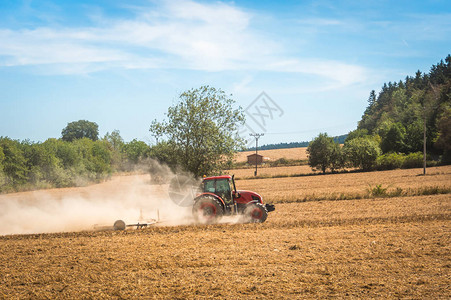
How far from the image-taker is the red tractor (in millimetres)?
16047

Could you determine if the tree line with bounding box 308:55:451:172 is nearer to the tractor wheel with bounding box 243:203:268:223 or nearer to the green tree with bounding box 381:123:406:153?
the green tree with bounding box 381:123:406:153

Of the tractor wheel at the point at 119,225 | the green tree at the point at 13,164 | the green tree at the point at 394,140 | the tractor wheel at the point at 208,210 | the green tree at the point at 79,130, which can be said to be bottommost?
the tractor wheel at the point at 119,225

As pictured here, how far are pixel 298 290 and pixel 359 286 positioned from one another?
1.41 metres

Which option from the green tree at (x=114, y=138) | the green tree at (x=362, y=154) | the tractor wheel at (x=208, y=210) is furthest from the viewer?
the green tree at (x=114, y=138)

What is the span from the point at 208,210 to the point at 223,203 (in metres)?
0.73

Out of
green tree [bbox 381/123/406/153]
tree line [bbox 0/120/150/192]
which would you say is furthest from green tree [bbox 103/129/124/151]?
green tree [bbox 381/123/406/153]

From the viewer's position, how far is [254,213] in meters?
16.5

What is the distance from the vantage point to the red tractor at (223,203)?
16.0 m

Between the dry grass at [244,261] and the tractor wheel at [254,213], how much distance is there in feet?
1.56

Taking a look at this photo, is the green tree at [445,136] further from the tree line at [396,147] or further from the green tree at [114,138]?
the green tree at [114,138]

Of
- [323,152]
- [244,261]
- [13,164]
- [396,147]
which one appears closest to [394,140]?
[396,147]

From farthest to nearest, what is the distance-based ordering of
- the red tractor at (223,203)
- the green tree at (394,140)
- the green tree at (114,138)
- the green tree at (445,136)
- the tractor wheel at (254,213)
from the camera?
the green tree at (114,138)
the green tree at (394,140)
the green tree at (445,136)
the tractor wheel at (254,213)
the red tractor at (223,203)

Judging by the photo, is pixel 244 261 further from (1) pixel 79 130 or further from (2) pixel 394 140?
(1) pixel 79 130

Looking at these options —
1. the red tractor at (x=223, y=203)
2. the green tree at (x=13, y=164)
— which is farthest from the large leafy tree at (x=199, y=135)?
the green tree at (x=13, y=164)
